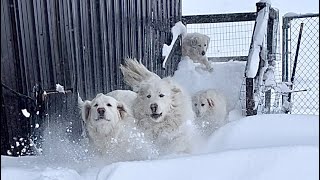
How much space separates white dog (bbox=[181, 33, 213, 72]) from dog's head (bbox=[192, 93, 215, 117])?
272cm

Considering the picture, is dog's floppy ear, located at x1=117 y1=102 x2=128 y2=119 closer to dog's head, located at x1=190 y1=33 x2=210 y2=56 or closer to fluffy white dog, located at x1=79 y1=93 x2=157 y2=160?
fluffy white dog, located at x1=79 y1=93 x2=157 y2=160

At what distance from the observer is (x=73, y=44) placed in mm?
5699

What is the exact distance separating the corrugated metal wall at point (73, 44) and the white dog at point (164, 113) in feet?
2.74

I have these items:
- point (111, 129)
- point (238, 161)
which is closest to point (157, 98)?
point (111, 129)

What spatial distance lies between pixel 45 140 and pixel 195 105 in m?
2.05

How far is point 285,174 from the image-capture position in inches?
101

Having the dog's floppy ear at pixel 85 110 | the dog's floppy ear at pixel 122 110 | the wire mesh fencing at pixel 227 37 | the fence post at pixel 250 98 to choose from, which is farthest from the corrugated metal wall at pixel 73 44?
the fence post at pixel 250 98

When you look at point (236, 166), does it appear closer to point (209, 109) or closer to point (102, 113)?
point (102, 113)

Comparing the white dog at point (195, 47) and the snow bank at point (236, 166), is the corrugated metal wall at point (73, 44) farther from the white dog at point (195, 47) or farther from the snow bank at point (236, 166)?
the snow bank at point (236, 166)

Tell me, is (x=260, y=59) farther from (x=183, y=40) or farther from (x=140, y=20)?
(x=183, y=40)

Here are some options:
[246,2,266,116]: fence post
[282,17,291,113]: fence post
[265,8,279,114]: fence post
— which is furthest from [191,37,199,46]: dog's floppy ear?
[246,2,266,116]: fence post

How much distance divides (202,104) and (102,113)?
1.76 metres

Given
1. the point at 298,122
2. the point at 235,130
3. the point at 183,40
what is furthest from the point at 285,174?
the point at 183,40

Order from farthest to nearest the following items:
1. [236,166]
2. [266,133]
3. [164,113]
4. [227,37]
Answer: [227,37]
[164,113]
[266,133]
[236,166]
